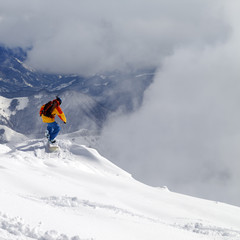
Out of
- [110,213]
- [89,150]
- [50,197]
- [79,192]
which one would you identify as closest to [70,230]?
[110,213]

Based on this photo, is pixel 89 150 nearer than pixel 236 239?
No

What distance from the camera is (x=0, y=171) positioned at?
49.4 feet

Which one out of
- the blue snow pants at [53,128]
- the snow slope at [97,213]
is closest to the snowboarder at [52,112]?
the blue snow pants at [53,128]

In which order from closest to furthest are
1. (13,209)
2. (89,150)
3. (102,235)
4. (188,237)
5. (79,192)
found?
1. (102,235)
2. (13,209)
3. (188,237)
4. (79,192)
5. (89,150)

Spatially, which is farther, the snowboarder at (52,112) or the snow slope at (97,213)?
the snowboarder at (52,112)

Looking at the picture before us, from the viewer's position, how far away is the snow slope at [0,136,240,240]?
8.55 meters

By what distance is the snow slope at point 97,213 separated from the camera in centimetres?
855

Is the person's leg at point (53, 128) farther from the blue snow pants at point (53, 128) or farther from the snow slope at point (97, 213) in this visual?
the snow slope at point (97, 213)

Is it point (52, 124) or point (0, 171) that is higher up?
point (52, 124)

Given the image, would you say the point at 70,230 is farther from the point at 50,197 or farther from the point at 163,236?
the point at 50,197

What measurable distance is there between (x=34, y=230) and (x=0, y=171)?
7.91 metres

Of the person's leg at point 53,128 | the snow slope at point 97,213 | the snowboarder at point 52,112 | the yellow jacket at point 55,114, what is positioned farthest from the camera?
the person's leg at point 53,128

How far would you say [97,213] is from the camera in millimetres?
10891

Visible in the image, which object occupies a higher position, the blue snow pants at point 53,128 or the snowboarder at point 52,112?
the snowboarder at point 52,112
